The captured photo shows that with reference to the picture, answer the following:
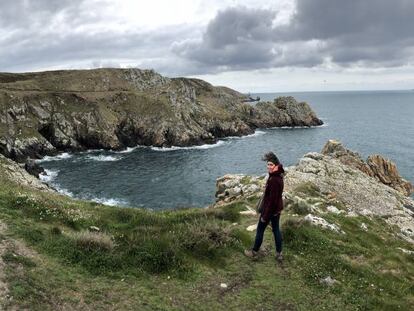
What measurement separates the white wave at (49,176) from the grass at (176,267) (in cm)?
5324

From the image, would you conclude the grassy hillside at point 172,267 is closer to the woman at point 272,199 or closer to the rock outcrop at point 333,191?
the woman at point 272,199

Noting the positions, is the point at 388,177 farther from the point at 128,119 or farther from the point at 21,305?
the point at 128,119

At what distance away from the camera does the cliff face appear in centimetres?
9631

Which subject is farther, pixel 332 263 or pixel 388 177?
pixel 388 177

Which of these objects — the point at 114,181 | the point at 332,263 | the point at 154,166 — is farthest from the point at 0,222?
the point at 154,166

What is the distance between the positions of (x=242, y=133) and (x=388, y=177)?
8068 centimetres

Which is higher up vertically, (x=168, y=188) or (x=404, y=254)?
(x=404, y=254)

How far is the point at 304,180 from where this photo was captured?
36.3 meters

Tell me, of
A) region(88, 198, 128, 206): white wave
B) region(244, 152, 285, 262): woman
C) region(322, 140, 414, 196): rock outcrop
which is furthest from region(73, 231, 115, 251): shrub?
region(322, 140, 414, 196): rock outcrop

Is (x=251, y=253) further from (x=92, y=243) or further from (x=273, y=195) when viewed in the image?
(x=92, y=243)

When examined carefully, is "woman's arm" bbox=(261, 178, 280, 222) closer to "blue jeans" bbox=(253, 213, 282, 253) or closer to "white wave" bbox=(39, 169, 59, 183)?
"blue jeans" bbox=(253, 213, 282, 253)

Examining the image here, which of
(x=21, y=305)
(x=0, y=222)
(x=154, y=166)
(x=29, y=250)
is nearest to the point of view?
(x=21, y=305)

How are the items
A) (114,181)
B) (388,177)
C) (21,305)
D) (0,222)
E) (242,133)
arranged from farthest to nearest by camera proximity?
(242,133)
(114,181)
(388,177)
(0,222)
(21,305)

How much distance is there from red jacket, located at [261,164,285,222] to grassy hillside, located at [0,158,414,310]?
203cm
